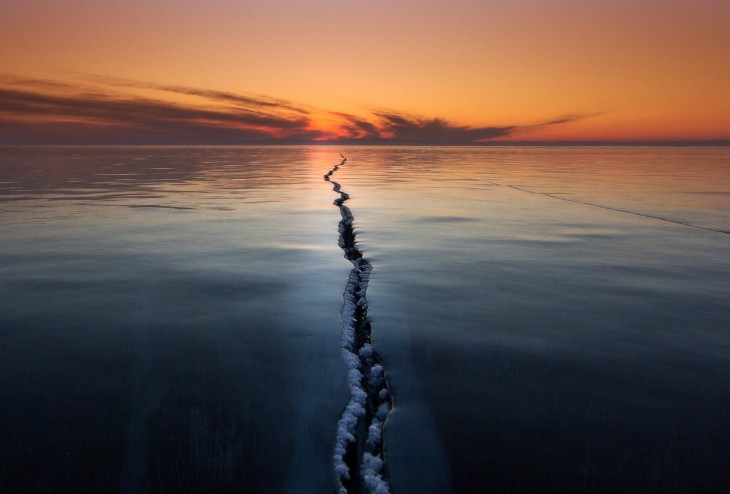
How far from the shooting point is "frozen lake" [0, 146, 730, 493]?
2191 millimetres

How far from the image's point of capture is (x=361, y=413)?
8.52 ft

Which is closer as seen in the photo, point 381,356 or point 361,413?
point 361,413

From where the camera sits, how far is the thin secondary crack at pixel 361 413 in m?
2.12

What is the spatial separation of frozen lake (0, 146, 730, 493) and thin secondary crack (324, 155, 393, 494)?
0.18 feet

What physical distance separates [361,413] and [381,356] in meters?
0.67

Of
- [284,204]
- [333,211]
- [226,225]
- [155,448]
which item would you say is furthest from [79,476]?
[284,204]

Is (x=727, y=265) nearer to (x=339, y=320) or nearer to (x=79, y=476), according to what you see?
(x=339, y=320)

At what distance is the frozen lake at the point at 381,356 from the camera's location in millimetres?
2191

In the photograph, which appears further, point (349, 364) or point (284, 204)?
point (284, 204)

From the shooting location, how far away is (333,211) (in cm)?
985

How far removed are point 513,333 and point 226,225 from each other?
5394mm

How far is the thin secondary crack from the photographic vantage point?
2125mm

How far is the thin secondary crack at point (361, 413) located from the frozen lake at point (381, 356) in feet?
0.18

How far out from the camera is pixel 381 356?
325 centimetres
